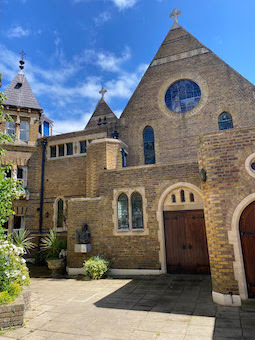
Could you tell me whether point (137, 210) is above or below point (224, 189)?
below

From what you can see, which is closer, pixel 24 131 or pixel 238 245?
pixel 238 245

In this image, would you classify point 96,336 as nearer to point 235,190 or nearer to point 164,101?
point 235,190

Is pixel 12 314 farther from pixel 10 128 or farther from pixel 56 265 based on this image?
pixel 10 128

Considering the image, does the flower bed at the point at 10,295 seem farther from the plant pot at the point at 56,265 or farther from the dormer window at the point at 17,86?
the dormer window at the point at 17,86

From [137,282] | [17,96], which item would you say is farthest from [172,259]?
[17,96]

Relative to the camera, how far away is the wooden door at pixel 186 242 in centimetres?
923

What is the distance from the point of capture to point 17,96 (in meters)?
17.3

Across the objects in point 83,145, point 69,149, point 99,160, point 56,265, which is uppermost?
point 83,145

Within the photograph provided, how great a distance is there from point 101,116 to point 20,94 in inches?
245

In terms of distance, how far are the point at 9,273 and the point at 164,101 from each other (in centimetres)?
1235

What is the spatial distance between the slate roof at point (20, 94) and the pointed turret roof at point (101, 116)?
4.08 m

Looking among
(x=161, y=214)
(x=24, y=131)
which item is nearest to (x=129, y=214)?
(x=161, y=214)

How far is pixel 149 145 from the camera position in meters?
14.5

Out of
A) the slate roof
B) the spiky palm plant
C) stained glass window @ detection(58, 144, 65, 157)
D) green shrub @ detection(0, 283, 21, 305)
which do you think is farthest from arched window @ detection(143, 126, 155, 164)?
green shrub @ detection(0, 283, 21, 305)
